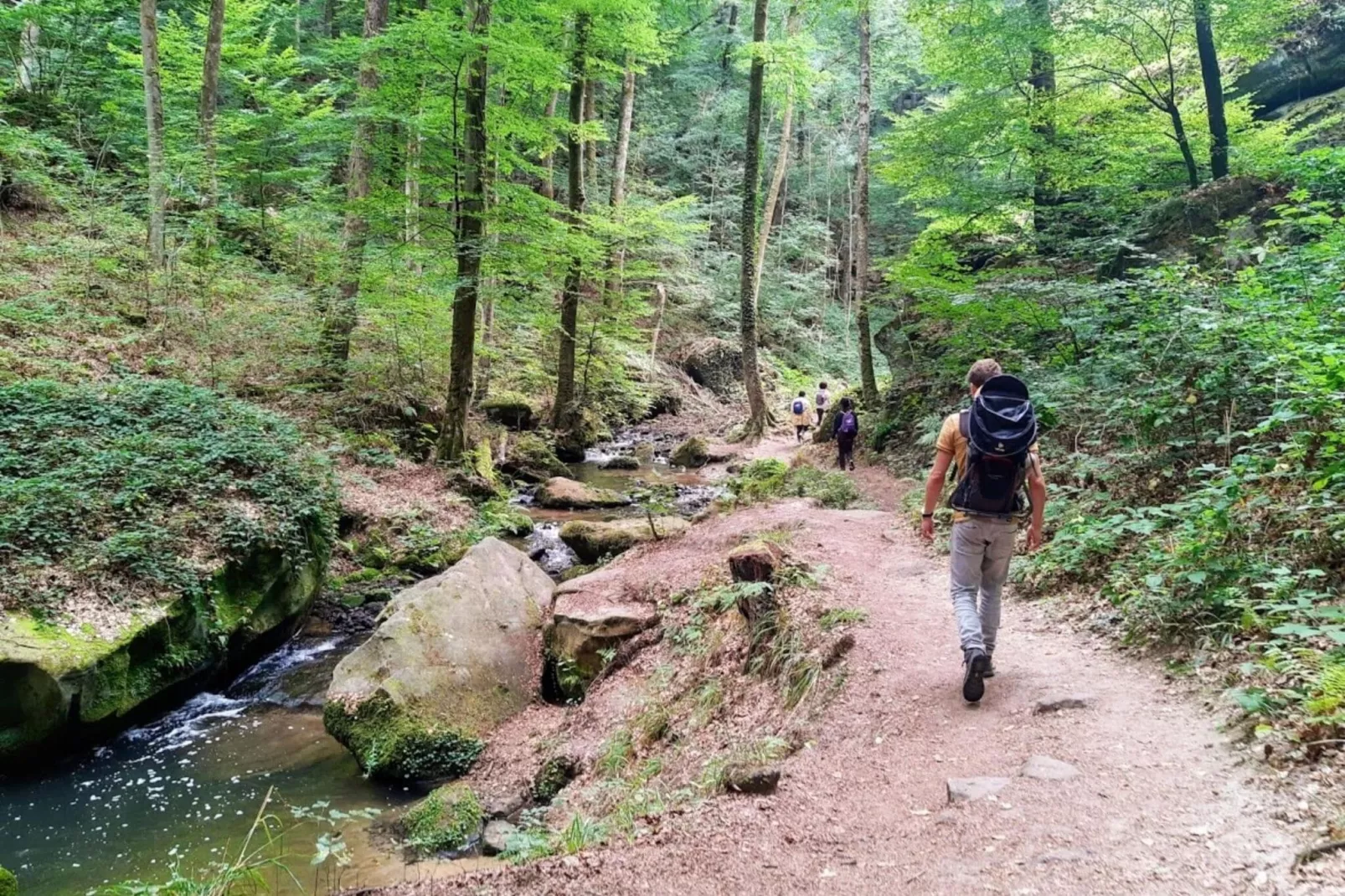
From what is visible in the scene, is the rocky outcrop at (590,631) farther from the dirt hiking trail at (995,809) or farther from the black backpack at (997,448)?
the black backpack at (997,448)

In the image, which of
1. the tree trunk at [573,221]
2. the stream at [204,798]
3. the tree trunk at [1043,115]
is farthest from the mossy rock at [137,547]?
the tree trunk at [1043,115]

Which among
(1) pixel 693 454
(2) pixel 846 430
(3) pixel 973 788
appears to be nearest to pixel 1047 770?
(3) pixel 973 788

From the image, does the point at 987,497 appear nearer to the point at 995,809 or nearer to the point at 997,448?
the point at 997,448

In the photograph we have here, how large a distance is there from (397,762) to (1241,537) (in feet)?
22.3

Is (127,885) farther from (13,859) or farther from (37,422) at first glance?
(37,422)

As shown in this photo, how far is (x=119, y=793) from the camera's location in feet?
19.6

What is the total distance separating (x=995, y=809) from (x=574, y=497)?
40.1 ft

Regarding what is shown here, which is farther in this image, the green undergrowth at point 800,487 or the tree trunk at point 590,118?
the tree trunk at point 590,118

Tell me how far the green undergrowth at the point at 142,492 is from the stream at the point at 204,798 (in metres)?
1.38

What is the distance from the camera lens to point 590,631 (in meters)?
7.97

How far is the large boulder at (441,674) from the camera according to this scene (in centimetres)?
655

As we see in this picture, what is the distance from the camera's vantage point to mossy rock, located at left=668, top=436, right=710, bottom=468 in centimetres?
2030

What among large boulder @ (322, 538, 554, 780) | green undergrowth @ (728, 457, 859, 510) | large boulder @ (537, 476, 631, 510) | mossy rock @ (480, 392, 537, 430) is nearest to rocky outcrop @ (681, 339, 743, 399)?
mossy rock @ (480, 392, 537, 430)

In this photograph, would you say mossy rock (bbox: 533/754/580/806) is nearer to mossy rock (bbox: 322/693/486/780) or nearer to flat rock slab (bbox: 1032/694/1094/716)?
mossy rock (bbox: 322/693/486/780)
